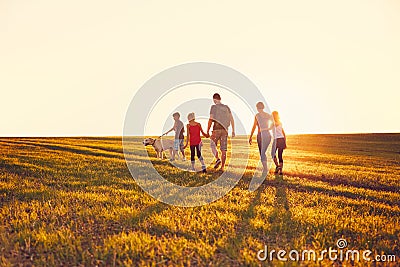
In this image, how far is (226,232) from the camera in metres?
6.23

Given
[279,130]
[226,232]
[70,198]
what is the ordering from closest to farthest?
[226,232] < [70,198] < [279,130]

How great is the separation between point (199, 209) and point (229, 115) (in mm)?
7537

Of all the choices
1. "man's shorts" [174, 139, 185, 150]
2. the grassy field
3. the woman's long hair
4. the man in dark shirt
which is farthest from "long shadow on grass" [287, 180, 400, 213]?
"man's shorts" [174, 139, 185, 150]

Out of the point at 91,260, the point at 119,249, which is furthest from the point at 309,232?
the point at 91,260

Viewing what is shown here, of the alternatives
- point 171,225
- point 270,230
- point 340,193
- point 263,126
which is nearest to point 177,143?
point 263,126

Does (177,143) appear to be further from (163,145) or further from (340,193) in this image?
(340,193)

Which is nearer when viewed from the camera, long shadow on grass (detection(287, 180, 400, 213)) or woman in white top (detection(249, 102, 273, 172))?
long shadow on grass (detection(287, 180, 400, 213))

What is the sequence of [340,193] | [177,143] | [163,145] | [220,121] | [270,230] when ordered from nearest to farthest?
[270,230] < [340,193] < [220,121] < [177,143] < [163,145]

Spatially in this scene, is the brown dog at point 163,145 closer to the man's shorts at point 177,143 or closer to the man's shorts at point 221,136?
the man's shorts at point 177,143

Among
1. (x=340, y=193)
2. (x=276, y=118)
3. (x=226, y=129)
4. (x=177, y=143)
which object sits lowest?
(x=340, y=193)

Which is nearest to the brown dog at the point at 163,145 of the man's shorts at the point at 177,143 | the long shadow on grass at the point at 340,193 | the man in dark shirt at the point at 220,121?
the man's shorts at the point at 177,143

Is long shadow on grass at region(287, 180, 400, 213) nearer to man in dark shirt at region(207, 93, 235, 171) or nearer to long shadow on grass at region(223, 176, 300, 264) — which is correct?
long shadow on grass at region(223, 176, 300, 264)

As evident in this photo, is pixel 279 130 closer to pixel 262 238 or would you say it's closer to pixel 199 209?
pixel 199 209

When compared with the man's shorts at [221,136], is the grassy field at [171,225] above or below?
below
